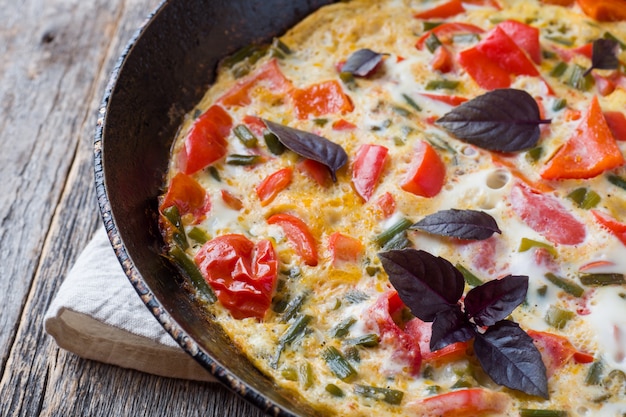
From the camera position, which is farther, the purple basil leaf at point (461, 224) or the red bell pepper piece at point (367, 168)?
the red bell pepper piece at point (367, 168)

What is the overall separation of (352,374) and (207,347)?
554 mm

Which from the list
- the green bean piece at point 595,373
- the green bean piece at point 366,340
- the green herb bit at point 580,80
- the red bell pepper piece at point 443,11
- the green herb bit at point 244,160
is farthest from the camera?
the red bell pepper piece at point 443,11

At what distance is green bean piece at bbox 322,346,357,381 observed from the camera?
287 cm

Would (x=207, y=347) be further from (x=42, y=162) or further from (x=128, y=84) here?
(x=42, y=162)

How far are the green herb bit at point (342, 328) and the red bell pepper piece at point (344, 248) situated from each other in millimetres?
282

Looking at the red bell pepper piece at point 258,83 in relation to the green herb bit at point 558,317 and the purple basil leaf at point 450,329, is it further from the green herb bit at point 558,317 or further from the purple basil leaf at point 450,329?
the green herb bit at point 558,317

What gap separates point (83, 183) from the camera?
14.9ft

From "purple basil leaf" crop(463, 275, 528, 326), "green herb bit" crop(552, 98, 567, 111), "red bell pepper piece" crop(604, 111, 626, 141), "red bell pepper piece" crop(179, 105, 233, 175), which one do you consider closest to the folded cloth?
"red bell pepper piece" crop(179, 105, 233, 175)

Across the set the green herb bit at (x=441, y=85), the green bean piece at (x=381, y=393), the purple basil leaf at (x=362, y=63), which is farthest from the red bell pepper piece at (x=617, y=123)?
the green bean piece at (x=381, y=393)

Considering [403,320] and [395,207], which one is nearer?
[403,320]

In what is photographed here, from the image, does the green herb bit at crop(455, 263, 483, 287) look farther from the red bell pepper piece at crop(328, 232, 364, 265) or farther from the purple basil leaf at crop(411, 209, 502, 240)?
the red bell pepper piece at crop(328, 232, 364, 265)

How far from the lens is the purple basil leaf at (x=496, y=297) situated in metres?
2.80

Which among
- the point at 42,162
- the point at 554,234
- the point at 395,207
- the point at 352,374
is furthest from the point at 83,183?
the point at 554,234

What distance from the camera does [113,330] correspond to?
138 inches
